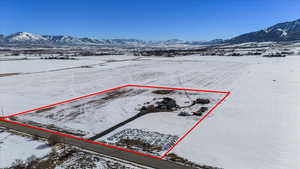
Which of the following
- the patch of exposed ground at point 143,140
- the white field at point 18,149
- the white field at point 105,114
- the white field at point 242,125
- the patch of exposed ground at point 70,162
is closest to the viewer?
the patch of exposed ground at point 70,162

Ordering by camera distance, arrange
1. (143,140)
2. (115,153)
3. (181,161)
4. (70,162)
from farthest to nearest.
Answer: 1. (143,140)
2. (115,153)
3. (70,162)
4. (181,161)

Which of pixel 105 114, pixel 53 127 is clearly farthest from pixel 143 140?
pixel 53 127

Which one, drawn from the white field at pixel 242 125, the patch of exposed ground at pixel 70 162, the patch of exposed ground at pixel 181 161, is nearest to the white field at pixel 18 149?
the patch of exposed ground at pixel 70 162

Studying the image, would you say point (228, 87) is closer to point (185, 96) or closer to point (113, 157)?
point (185, 96)

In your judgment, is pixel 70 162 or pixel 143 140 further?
pixel 143 140

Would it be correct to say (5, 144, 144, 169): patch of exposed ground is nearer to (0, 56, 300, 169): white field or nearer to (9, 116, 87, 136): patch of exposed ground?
(9, 116, 87, 136): patch of exposed ground

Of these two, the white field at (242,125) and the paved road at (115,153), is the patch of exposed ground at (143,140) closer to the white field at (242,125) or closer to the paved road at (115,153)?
the paved road at (115,153)

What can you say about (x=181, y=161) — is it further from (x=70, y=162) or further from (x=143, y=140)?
(x=70, y=162)

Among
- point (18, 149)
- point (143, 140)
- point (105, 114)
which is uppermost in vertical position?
point (105, 114)

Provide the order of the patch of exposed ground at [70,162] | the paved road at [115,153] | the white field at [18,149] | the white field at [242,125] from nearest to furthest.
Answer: the paved road at [115,153]
the patch of exposed ground at [70,162]
the white field at [242,125]
the white field at [18,149]
